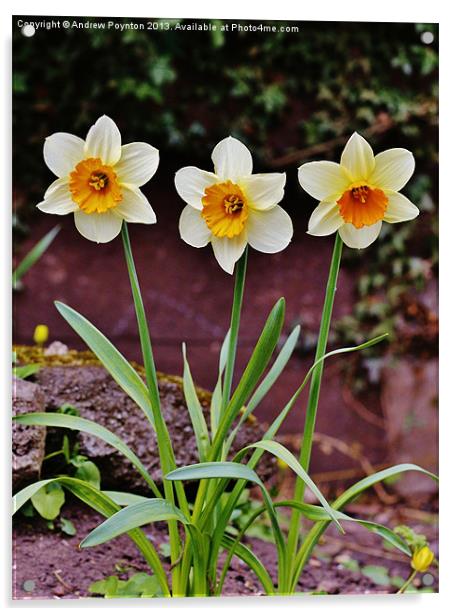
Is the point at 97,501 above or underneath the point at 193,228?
underneath

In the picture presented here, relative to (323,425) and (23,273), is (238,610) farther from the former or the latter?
(23,273)

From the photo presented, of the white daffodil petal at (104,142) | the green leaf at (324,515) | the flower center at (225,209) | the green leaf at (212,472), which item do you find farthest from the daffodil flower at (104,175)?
the green leaf at (324,515)

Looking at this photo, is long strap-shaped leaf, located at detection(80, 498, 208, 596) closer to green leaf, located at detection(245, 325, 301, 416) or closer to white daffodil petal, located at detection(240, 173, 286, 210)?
green leaf, located at detection(245, 325, 301, 416)

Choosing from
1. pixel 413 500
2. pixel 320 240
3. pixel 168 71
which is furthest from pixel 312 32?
pixel 413 500

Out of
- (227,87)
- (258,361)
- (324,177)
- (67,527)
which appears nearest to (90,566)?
(67,527)

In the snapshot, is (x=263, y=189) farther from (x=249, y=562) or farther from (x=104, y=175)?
(x=249, y=562)
